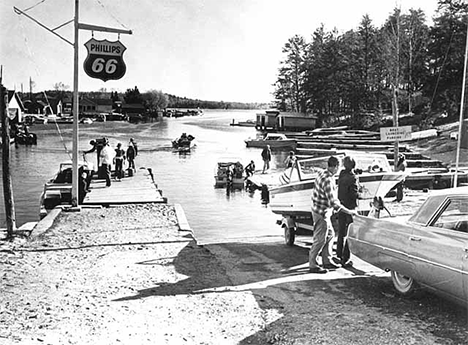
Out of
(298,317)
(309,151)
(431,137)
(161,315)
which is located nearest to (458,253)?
(298,317)

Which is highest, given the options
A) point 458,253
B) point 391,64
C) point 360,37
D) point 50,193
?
point 360,37

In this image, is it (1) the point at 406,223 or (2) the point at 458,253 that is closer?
(2) the point at 458,253

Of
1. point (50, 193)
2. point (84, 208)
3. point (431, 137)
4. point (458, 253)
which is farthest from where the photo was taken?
point (431, 137)

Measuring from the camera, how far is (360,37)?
80.2 meters

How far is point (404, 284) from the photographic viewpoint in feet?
23.6

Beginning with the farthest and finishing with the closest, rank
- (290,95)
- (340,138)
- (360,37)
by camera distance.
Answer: (290,95) → (360,37) → (340,138)

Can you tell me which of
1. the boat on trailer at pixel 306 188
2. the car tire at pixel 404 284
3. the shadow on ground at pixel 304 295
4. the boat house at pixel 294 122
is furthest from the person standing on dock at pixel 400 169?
the boat house at pixel 294 122


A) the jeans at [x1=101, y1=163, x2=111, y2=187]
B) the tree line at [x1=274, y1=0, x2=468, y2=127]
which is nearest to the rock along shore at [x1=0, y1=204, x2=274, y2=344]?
the jeans at [x1=101, y1=163, x2=111, y2=187]

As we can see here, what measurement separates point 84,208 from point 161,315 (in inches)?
429

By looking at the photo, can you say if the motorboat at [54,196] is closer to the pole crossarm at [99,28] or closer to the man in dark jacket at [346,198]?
the pole crossarm at [99,28]

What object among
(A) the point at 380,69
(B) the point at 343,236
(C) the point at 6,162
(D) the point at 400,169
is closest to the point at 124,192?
(C) the point at 6,162

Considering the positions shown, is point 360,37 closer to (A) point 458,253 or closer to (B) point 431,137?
(B) point 431,137

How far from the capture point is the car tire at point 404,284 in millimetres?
7034

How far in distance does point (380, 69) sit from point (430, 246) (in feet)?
238
